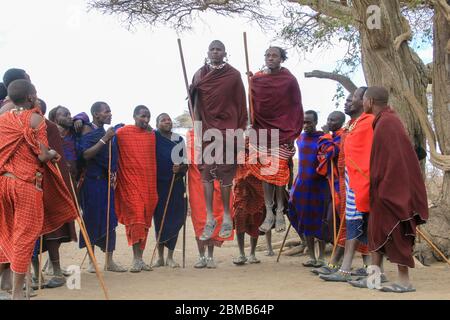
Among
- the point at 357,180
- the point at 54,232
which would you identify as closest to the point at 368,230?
the point at 357,180

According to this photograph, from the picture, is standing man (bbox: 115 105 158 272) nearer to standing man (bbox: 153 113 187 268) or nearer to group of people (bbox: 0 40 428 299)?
group of people (bbox: 0 40 428 299)

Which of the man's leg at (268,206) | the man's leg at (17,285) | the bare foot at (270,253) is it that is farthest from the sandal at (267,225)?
the man's leg at (17,285)

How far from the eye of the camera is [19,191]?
5965 millimetres

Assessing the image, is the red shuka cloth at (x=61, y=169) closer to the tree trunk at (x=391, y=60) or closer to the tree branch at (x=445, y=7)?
the tree trunk at (x=391, y=60)

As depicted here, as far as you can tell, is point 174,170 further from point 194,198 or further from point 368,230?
point 368,230

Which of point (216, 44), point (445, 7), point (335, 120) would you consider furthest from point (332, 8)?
point (216, 44)

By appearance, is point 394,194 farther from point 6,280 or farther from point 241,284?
point 6,280

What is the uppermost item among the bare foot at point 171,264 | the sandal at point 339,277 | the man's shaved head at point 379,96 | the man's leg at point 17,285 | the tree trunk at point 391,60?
the tree trunk at point 391,60

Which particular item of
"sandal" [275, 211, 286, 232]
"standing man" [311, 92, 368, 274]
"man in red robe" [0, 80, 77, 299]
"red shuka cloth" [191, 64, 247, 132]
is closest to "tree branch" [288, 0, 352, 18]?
"red shuka cloth" [191, 64, 247, 132]

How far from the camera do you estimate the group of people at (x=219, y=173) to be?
619 cm

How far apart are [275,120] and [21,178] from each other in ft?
11.3

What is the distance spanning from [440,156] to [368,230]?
3.40 meters

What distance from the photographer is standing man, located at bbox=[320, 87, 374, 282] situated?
6.86 meters

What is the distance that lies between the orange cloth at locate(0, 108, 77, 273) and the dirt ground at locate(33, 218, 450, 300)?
814 millimetres
